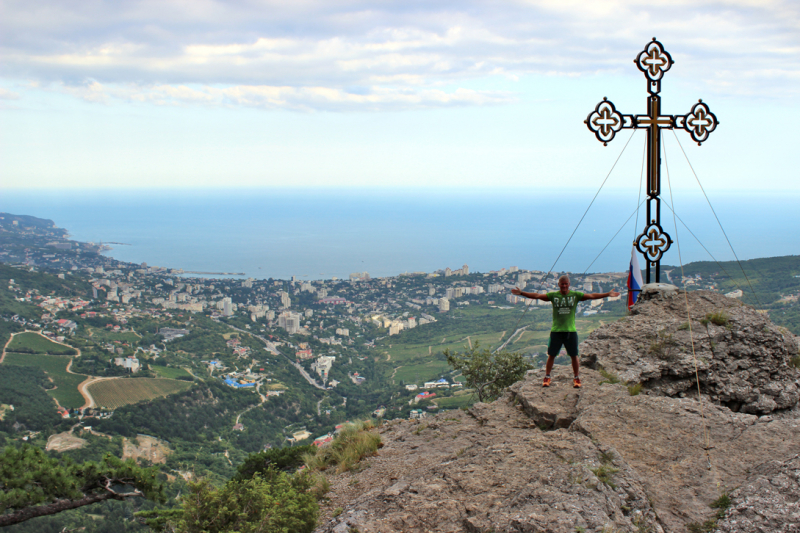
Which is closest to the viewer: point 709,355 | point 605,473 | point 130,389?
point 605,473

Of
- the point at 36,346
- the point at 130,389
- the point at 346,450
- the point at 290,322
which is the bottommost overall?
the point at 130,389

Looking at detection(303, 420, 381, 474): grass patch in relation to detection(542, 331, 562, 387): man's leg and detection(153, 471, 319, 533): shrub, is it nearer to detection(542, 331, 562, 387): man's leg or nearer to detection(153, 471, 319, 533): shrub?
detection(153, 471, 319, 533): shrub

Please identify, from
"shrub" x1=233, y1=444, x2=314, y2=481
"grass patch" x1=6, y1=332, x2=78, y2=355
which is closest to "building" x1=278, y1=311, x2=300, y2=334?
"grass patch" x1=6, y1=332, x2=78, y2=355

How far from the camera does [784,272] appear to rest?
2655 cm

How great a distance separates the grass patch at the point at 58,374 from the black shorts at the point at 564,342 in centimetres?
3824

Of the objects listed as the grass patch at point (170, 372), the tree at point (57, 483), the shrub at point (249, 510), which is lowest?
the grass patch at point (170, 372)

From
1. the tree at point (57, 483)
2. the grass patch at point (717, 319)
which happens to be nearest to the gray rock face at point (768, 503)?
the grass patch at point (717, 319)

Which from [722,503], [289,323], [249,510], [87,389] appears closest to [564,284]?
[722,503]

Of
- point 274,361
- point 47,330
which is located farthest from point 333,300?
point 47,330

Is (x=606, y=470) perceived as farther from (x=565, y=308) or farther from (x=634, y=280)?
(x=634, y=280)

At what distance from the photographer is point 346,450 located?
16.0 feet

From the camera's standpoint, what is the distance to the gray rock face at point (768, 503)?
2467mm

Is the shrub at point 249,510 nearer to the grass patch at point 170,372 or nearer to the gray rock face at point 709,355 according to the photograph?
the gray rock face at point 709,355

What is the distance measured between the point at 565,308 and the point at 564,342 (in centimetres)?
35
